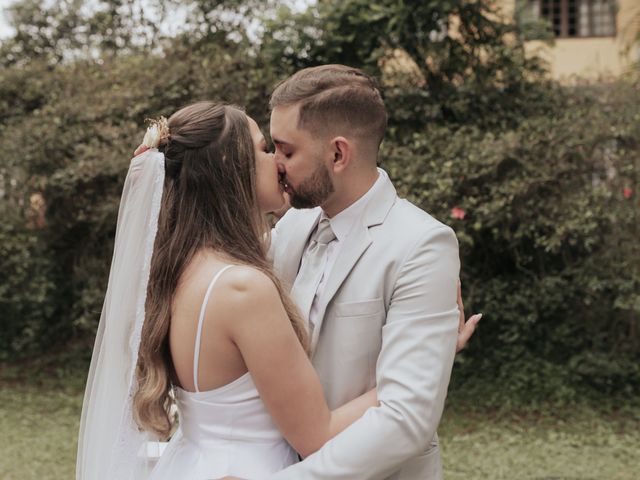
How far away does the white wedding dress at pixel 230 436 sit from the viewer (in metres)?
2.47

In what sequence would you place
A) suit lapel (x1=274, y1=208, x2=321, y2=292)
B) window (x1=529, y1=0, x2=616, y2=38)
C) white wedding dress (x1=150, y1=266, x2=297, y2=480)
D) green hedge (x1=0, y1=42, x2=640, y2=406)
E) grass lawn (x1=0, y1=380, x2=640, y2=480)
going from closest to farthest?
white wedding dress (x1=150, y1=266, x2=297, y2=480) < suit lapel (x1=274, y1=208, x2=321, y2=292) < grass lawn (x1=0, y1=380, x2=640, y2=480) < green hedge (x1=0, y1=42, x2=640, y2=406) < window (x1=529, y1=0, x2=616, y2=38)

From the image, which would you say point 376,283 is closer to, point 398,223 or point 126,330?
point 398,223

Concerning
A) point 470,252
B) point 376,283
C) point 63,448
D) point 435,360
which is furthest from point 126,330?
point 470,252

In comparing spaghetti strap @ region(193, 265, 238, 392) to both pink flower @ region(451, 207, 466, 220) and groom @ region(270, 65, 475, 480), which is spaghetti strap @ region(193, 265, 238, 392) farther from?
pink flower @ region(451, 207, 466, 220)

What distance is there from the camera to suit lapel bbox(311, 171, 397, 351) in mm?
2498

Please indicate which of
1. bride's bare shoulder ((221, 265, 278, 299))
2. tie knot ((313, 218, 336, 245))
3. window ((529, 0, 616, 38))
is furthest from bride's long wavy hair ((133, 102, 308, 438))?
window ((529, 0, 616, 38))

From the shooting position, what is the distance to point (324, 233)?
8.96 ft

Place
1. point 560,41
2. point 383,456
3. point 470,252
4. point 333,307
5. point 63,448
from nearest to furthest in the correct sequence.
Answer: point 383,456 < point 333,307 < point 63,448 < point 470,252 < point 560,41

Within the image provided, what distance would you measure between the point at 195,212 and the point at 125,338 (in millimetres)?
450

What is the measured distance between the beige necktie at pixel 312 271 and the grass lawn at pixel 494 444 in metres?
3.91

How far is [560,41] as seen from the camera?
20.3 m

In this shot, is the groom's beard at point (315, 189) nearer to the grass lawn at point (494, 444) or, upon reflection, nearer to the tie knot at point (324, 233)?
the tie knot at point (324, 233)

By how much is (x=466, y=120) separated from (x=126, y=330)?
6.21 meters

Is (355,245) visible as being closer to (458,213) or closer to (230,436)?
(230,436)
